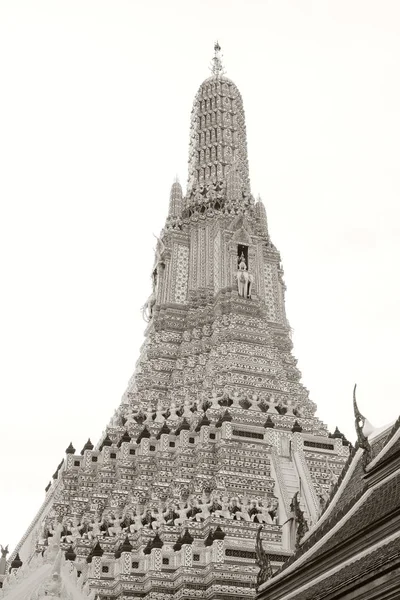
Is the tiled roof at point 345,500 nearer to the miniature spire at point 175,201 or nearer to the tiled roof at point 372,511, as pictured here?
the tiled roof at point 372,511

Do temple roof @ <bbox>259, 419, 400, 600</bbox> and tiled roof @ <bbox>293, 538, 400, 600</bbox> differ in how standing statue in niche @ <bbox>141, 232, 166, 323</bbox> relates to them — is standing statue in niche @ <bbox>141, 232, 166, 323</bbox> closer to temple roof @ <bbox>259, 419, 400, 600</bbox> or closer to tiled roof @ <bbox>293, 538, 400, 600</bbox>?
temple roof @ <bbox>259, 419, 400, 600</bbox>

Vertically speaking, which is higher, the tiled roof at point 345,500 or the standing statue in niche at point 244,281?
the standing statue in niche at point 244,281

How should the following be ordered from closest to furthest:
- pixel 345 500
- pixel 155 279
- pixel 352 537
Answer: pixel 352 537 → pixel 345 500 → pixel 155 279

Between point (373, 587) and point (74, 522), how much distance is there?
1911 centimetres

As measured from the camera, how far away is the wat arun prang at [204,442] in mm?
23953

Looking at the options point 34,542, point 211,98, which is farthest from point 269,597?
point 211,98

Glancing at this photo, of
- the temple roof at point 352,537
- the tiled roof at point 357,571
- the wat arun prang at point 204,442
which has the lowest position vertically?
the tiled roof at point 357,571

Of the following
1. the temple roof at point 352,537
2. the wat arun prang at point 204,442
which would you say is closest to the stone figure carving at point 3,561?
the wat arun prang at point 204,442

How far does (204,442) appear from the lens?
30.3 m

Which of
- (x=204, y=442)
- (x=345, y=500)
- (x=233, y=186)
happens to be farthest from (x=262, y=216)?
(x=345, y=500)

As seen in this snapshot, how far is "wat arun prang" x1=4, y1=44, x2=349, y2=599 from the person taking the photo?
23953mm

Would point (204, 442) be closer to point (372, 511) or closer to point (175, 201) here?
point (372, 511)

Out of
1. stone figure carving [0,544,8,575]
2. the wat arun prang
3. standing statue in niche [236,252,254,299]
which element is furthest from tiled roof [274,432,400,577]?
standing statue in niche [236,252,254,299]

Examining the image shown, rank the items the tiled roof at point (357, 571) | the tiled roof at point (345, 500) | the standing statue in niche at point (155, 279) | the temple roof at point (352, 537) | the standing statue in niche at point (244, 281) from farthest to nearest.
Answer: the standing statue in niche at point (155, 279) < the standing statue in niche at point (244, 281) < the tiled roof at point (345, 500) < the temple roof at point (352, 537) < the tiled roof at point (357, 571)
